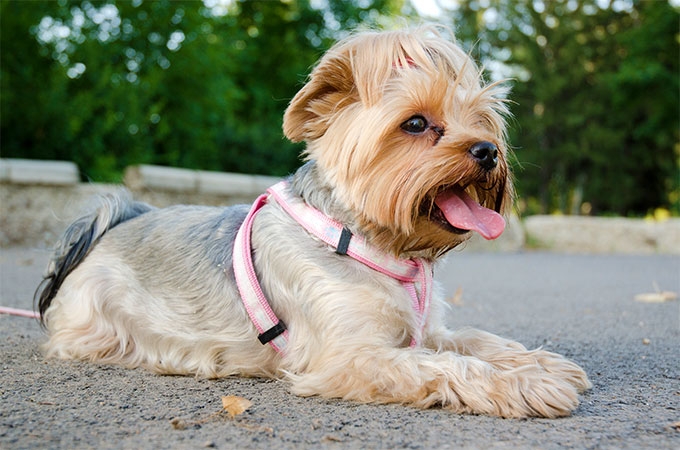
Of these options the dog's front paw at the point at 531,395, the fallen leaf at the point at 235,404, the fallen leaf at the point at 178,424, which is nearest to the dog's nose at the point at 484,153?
the dog's front paw at the point at 531,395

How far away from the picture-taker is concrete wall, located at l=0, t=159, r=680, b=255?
10648mm

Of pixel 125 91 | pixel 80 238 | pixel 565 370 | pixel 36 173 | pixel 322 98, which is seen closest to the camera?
pixel 565 370

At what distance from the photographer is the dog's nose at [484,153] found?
9.78 feet

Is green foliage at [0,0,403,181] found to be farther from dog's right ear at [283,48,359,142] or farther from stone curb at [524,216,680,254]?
dog's right ear at [283,48,359,142]

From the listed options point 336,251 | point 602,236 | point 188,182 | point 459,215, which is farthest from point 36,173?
point 602,236

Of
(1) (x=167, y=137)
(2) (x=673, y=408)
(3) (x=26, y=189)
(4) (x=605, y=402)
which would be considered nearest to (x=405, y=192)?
(4) (x=605, y=402)

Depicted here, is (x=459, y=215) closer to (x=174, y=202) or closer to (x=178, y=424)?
(x=178, y=424)

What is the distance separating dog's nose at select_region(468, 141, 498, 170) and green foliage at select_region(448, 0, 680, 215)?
26.4m

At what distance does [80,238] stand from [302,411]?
199 cm

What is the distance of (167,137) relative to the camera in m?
16.2

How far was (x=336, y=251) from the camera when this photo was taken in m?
3.21

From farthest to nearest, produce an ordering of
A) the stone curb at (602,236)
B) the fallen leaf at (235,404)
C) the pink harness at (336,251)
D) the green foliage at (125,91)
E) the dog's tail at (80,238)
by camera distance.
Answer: the stone curb at (602,236) < the green foliage at (125,91) < the dog's tail at (80,238) < the pink harness at (336,251) < the fallen leaf at (235,404)

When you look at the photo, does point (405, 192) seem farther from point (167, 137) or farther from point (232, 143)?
point (232, 143)

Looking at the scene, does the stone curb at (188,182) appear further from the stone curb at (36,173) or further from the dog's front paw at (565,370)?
the dog's front paw at (565,370)
